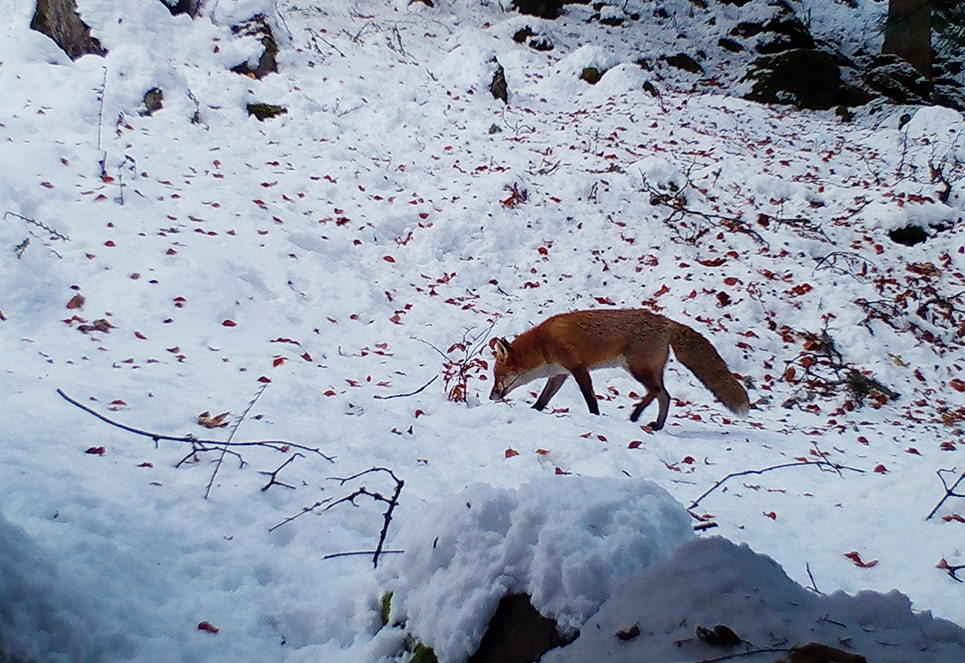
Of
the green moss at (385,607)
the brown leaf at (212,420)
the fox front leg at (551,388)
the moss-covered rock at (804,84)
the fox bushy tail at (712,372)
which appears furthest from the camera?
the moss-covered rock at (804,84)

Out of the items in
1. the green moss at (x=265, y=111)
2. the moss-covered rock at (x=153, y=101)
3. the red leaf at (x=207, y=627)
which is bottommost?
the red leaf at (x=207, y=627)

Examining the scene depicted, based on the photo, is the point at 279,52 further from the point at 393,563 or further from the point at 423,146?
the point at 393,563

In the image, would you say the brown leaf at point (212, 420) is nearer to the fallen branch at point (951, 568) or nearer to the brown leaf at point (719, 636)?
the brown leaf at point (719, 636)

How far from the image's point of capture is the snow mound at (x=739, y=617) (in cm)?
159

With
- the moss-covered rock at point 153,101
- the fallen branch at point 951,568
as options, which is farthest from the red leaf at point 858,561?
the moss-covered rock at point 153,101

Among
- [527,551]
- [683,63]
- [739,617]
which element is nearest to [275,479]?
[527,551]

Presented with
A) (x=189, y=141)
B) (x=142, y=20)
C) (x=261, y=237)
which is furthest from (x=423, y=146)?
(x=142, y=20)

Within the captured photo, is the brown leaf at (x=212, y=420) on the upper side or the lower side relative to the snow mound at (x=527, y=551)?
lower

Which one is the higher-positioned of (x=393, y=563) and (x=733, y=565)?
(x=733, y=565)

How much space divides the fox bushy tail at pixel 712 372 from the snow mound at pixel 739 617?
4.33 meters

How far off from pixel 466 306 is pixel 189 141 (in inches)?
211

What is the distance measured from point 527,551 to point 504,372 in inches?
167

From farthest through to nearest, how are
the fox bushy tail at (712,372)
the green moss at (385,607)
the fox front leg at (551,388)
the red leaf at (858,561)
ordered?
1. the fox front leg at (551,388)
2. the fox bushy tail at (712,372)
3. the red leaf at (858,561)
4. the green moss at (385,607)

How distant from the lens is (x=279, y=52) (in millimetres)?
14008
